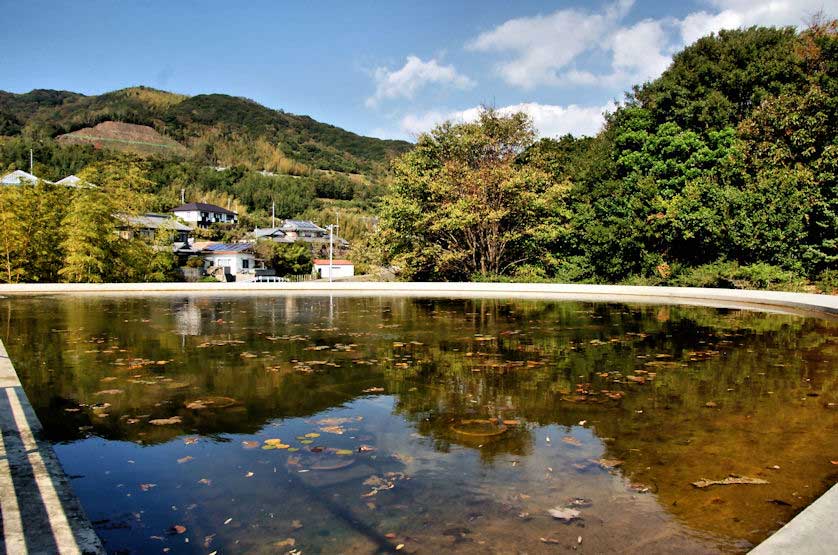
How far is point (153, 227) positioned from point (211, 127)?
388 ft

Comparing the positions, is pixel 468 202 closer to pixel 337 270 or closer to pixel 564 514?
pixel 564 514

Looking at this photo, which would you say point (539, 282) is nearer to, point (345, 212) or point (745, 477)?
point (745, 477)

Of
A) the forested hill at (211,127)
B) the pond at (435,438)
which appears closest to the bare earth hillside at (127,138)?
the forested hill at (211,127)

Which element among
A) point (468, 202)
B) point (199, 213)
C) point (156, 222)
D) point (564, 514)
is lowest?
point (564, 514)

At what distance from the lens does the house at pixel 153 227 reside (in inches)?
1165

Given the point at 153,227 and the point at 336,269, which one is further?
the point at 336,269

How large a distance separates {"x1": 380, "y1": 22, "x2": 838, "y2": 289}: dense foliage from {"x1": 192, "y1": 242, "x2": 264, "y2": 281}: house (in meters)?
25.4

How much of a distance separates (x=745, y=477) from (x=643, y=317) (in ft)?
35.0

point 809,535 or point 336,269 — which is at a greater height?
point 336,269

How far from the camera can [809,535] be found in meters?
2.76

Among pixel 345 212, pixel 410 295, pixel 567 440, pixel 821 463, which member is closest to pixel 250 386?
pixel 567 440

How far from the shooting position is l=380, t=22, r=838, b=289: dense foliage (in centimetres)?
2156

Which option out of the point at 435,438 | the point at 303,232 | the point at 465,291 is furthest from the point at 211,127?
the point at 435,438

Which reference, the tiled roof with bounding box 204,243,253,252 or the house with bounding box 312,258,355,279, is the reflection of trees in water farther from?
the tiled roof with bounding box 204,243,253,252
